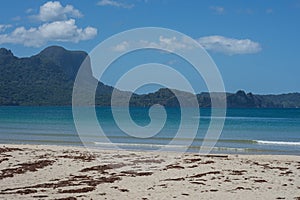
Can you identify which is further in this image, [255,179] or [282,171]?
[282,171]

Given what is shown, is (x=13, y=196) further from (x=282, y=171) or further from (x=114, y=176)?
(x=282, y=171)

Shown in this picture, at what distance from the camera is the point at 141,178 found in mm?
19688

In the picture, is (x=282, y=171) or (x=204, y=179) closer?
(x=204, y=179)

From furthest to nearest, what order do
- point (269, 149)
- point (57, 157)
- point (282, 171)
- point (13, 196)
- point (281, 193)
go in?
point (269, 149), point (57, 157), point (282, 171), point (281, 193), point (13, 196)

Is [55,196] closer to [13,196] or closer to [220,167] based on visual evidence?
[13,196]

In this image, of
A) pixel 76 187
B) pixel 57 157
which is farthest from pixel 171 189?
pixel 57 157

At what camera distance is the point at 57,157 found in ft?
88.8

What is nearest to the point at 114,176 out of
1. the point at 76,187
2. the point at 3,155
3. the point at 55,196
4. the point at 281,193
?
the point at 76,187

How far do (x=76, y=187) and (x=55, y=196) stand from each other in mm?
1868

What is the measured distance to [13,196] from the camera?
15453mm

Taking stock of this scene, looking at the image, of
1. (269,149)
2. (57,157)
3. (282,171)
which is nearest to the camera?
(282,171)

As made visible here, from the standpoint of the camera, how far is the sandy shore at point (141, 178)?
53.3 ft

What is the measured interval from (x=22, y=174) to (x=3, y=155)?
24.2 feet

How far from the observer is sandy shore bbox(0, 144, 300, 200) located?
16250 millimetres
